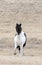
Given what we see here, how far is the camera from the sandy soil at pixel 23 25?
1294 centimetres

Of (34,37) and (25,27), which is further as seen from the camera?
(25,27)

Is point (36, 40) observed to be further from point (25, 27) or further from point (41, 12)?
point (41, 12)

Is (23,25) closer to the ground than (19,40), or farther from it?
closer to the ground

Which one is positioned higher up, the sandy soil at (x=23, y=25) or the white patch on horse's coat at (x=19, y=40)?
the white patch on horse's coat at (x=19, y=40)

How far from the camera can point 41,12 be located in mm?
23344

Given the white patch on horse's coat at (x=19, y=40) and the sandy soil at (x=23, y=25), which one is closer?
the white patch on horse's coat at (x=19, y=40)

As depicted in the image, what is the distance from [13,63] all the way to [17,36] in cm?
310

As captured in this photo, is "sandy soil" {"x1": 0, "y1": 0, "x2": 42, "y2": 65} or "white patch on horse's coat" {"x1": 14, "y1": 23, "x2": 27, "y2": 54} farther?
"sandy soil" {"x1": 0, "y1": 0, "x2": 42, "y2": 65}

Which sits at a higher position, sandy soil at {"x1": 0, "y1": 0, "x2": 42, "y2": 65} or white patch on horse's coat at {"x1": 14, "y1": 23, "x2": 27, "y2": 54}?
white patch on horse's coat at {"x1": 14, "y1": 23, "x2": 27, "y2": 54}

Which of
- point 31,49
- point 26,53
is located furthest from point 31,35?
point 26,53

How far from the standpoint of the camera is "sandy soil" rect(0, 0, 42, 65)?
509 inches

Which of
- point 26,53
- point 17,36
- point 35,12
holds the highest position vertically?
point 17,36

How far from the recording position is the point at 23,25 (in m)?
20.4

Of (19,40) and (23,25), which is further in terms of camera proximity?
(23,25)
